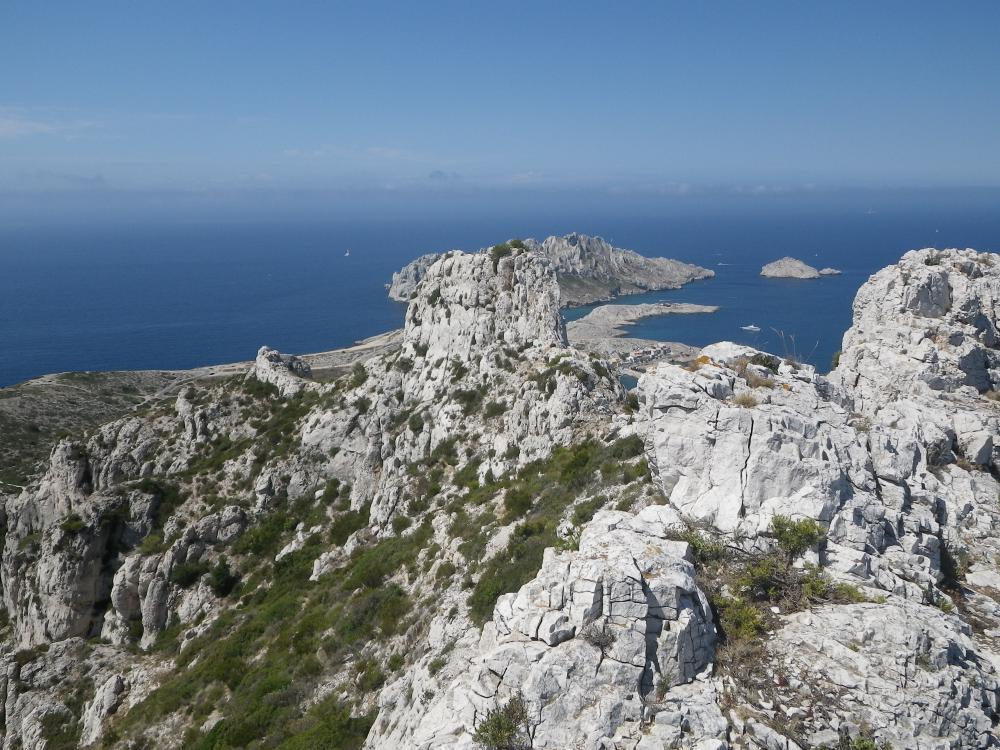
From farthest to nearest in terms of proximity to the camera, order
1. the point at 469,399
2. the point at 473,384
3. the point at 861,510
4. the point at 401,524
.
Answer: the point at 473,384
the point at 469,399
the point at 401,524
the point at 861,510

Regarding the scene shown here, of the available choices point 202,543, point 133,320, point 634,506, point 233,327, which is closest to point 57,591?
point 202,543

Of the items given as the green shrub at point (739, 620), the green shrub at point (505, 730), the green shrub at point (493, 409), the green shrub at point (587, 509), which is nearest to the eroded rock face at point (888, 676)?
the green shrub at point (739, 620)

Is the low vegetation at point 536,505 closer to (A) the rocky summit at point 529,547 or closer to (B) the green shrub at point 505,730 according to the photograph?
(A) the rocky summit at point 529,547

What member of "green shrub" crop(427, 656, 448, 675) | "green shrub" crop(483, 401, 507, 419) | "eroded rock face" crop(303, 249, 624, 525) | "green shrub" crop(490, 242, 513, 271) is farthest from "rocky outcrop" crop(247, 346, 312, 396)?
"green shrub" crop(427, 656, 448, 675)

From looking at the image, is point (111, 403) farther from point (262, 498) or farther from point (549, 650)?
point (549, 650)

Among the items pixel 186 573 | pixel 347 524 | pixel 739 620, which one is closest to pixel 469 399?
pixel 347 524

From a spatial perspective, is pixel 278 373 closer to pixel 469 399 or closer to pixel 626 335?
pixel 469 399

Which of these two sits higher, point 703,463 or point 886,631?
point 703,463
